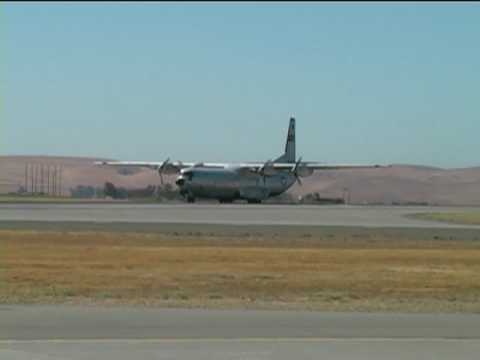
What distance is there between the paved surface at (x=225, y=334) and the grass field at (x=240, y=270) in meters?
1.59

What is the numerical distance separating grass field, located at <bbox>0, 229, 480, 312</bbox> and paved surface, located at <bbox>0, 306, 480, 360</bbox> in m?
1.59

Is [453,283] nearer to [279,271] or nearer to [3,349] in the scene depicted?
[279,271]

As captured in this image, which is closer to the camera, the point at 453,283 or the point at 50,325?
the point at 50,325

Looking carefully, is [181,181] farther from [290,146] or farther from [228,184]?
[290,146]

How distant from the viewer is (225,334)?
1204cm

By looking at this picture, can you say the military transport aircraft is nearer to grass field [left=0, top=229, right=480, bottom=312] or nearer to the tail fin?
the tail fin

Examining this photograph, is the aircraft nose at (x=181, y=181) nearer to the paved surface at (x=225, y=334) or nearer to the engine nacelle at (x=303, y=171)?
the engine nacelle at (x=303, y=171)

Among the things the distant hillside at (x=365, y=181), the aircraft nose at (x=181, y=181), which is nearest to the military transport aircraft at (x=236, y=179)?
the aircraft nose at (x=181, y=181)

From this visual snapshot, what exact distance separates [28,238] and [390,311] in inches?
809

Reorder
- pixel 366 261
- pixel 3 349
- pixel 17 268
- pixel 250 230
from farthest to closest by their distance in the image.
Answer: pixel 250 230 < pixel 366 261 < pixel 17 268 < pixel 3 349

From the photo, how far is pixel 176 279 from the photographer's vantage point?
2066 centimetres

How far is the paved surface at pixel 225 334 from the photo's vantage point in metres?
10.6

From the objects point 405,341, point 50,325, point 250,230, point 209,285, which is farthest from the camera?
point 250,230

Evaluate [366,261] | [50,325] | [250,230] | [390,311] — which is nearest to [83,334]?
[50,325]
